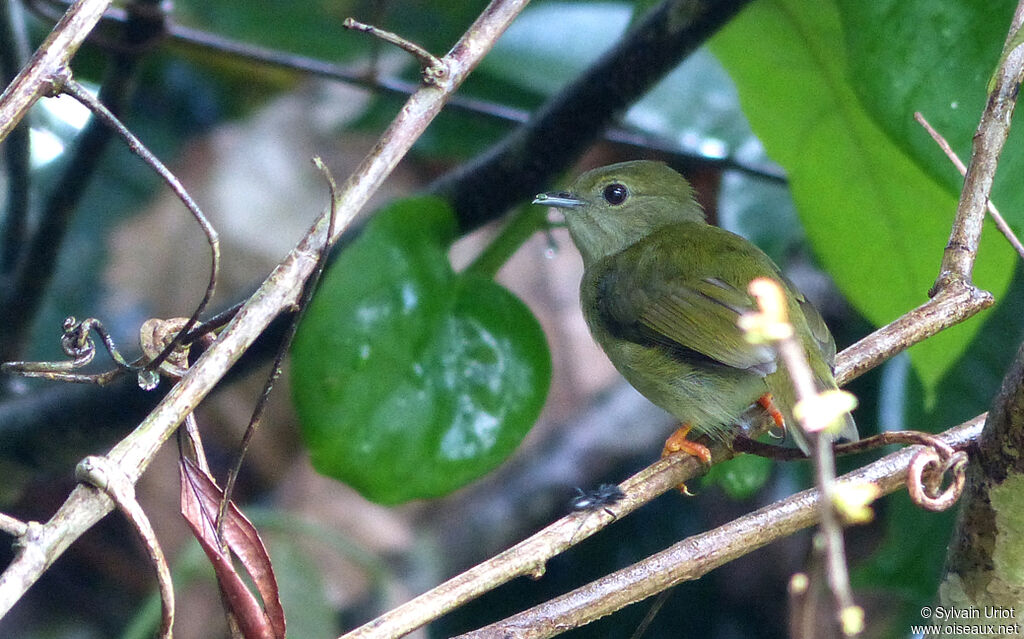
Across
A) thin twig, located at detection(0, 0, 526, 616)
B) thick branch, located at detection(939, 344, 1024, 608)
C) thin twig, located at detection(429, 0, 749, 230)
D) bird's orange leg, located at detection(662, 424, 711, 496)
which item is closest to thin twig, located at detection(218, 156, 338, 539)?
thin twig, located at detection(0, 0, 526, 616)

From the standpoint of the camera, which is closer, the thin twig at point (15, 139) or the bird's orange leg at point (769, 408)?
the bird's orange leg at point (769, 408)

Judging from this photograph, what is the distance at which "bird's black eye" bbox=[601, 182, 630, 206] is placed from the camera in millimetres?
3434

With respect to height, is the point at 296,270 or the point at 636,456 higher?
the point at 636,456

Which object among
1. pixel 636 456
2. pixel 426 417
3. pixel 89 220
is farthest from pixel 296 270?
pixel 89 220

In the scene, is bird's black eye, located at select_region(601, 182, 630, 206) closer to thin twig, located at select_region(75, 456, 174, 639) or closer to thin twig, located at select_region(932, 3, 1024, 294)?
thin twig, located at select_region(932, 3, 1024, 294)

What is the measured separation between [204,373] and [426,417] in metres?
Answer: 1.10

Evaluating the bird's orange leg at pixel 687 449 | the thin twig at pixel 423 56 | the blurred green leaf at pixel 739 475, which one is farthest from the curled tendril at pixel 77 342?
the blurred green leaf at pixel 739 475

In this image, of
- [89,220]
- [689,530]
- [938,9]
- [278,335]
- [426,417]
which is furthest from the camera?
[89,220]

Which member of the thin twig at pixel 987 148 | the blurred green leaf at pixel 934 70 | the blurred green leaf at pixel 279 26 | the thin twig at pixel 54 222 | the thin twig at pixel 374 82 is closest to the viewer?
the thin twig at pixel 987 148

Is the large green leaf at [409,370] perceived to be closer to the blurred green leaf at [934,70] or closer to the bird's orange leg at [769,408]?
the bird's orange leg at [769,408]

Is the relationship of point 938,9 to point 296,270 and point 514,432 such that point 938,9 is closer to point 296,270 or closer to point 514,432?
point 514,432

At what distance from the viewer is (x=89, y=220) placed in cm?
451

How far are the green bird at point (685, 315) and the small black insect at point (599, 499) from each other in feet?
1.57

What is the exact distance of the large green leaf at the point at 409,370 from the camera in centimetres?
230
